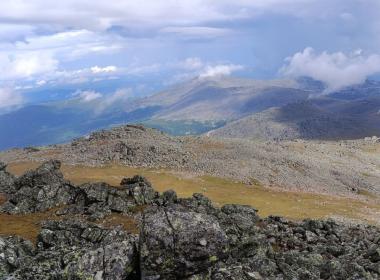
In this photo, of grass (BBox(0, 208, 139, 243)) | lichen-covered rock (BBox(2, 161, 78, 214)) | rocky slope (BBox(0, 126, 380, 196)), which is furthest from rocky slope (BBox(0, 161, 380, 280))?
rocky slope (BBox(0, 126, 380, 196))

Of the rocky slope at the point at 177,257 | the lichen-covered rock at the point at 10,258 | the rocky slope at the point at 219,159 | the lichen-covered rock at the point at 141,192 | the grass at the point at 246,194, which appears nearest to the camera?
the rocky slope at the point at 177,257

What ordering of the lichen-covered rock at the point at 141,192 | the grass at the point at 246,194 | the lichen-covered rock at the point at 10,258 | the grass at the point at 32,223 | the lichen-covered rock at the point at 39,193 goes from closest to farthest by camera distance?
1. the lichen-covered rock at the point at 10,258
2. the grass at the point at 32,223
3. the lichen-covered rock at the point at 39,193
4. the lichen-covered rock at the point at 141,192
5. the grass at the point at 246,194

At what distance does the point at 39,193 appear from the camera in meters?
62.0

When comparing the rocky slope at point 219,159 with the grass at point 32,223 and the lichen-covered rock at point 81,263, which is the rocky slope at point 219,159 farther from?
the lichen-covered rock at point 81,263

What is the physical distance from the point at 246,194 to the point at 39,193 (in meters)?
45.9

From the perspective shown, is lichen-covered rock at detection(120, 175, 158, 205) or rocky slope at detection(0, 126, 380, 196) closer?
lichen-covered rock at detection(120, 175, 158, 205)

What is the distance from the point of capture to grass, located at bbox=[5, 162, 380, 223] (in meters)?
84.3

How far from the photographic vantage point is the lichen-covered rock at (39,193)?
60.2 m

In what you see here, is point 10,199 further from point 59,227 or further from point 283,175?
point 283,175

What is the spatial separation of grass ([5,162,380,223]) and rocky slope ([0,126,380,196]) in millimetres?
6013

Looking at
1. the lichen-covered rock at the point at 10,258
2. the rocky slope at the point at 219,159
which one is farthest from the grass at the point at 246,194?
the lichen-covered rock at the point at 10,258

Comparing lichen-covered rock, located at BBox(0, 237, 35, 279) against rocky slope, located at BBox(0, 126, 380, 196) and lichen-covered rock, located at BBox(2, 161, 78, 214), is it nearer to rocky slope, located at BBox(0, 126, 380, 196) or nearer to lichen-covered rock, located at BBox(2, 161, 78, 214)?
lichen-covered rock, located at BBox(2, 161, 78, 214)

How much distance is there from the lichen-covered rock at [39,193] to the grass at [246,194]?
23.0 metres

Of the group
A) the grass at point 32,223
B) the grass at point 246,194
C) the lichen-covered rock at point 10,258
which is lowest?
the grass at point 246,194
